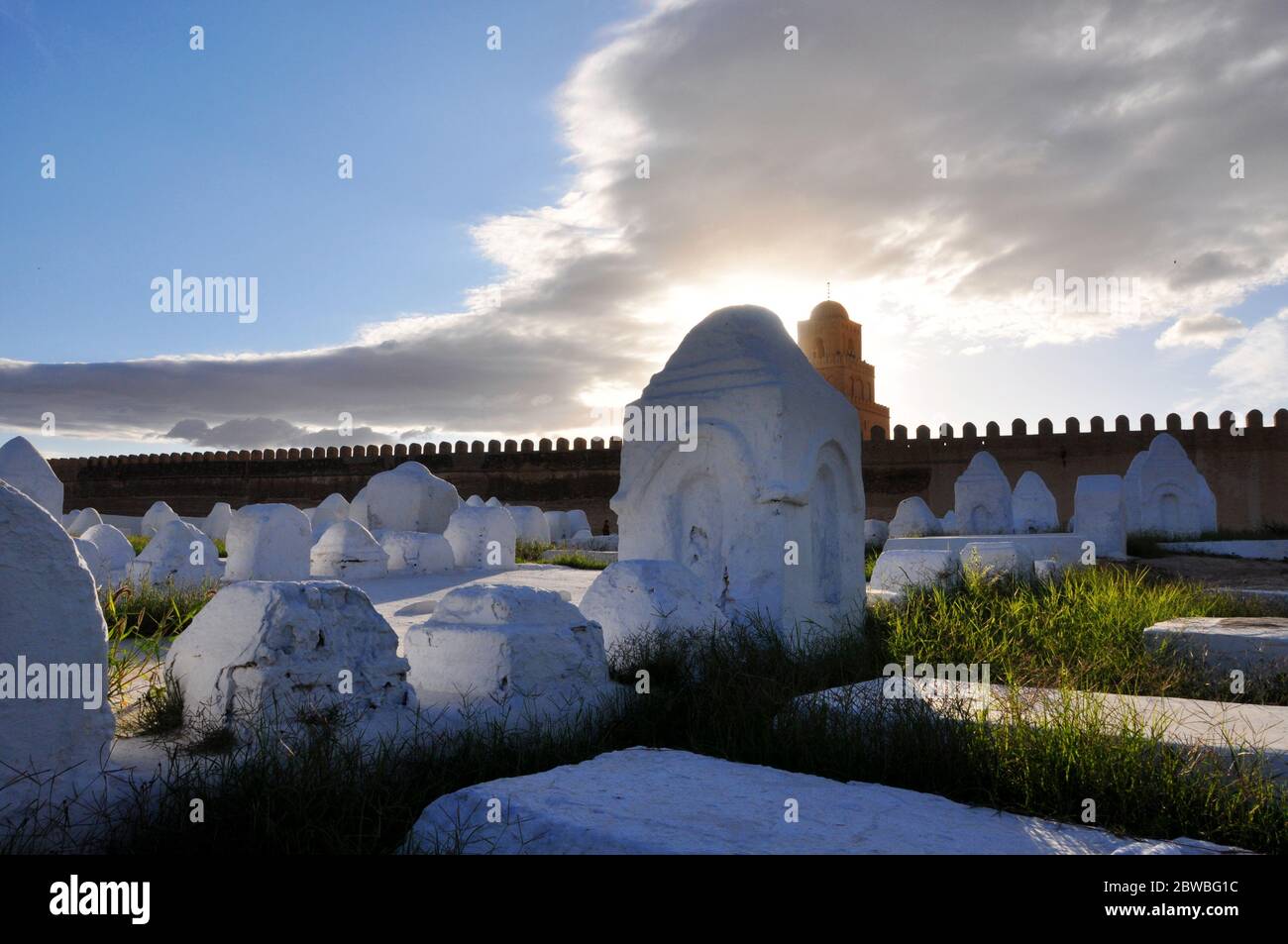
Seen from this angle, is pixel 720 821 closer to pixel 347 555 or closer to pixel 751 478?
pixel 751 478

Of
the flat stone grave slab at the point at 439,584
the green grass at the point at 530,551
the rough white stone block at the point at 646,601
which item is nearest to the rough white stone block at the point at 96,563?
the flat stone grave slab at the point at 439,584

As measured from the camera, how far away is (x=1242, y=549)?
13.0 meters

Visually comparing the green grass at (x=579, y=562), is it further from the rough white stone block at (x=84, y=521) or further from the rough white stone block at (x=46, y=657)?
the rough white stone block at (x=46, y=657)

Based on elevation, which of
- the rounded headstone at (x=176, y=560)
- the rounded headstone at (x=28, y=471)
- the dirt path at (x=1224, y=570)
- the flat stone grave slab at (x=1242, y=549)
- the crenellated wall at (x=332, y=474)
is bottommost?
the dirt path at (x=1224, y=570)

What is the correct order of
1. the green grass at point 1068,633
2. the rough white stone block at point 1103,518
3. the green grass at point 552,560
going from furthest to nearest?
the green grass at point 552,560
the rough white stone block at point 1103,518
the green grass at point 1068,633

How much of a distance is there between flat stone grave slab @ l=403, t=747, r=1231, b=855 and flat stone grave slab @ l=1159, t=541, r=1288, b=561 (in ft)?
40.3

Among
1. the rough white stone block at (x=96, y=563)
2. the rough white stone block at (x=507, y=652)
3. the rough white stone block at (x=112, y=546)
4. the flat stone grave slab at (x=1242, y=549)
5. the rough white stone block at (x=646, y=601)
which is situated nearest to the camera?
the rough white stone block at (x=507, y=652)

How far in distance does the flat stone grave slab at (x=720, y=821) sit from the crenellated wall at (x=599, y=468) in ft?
72.7

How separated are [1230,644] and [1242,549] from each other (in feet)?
32.7

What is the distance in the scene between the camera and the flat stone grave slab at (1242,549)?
12641 mm

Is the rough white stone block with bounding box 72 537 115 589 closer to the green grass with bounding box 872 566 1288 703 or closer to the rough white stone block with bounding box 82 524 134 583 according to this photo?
the rough white stone block with bounding box 82 524 134 583

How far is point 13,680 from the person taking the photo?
2301 millimetres
